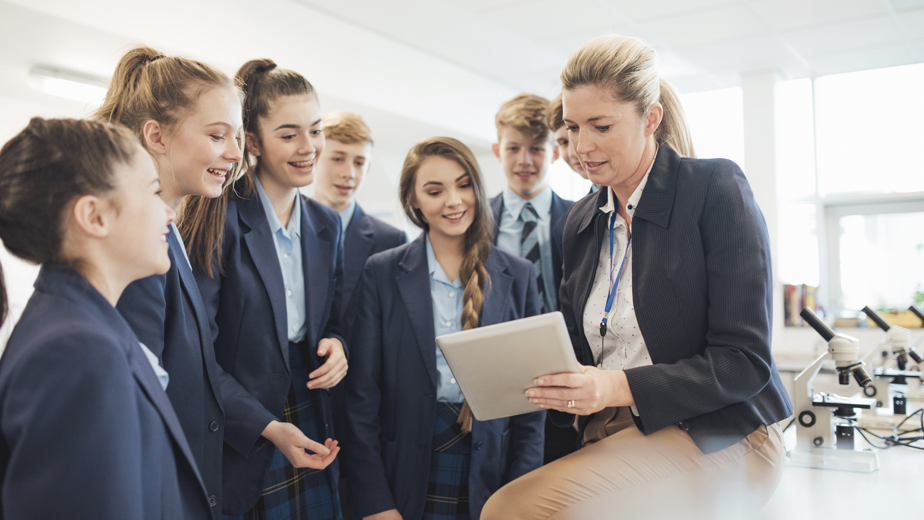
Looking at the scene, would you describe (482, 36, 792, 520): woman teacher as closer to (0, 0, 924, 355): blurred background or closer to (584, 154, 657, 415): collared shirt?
(584, 154, 657, 415): collared shirt

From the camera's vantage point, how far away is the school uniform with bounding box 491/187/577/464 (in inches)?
88.9

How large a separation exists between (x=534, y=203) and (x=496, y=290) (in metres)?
0.70

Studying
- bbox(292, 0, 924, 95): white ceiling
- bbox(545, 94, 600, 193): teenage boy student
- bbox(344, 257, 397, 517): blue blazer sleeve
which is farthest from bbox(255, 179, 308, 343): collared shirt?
bbox(292, 0, 924, 95): white ceiling

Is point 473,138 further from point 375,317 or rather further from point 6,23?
point 375,317

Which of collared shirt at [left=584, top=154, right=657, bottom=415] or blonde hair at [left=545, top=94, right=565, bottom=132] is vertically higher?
blonde hair at [left=545, top=94, right=565, bottom=132]

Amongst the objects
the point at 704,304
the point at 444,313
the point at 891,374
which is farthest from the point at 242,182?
the point at 891,374

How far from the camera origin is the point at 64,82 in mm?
4211

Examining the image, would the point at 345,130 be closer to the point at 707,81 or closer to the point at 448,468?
the point at 448,468

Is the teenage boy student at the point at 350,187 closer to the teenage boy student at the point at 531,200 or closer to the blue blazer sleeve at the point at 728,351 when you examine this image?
the teenage boy student at the point at 531,200

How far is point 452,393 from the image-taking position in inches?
74.7

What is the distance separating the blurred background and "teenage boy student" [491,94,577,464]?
6.16 ft

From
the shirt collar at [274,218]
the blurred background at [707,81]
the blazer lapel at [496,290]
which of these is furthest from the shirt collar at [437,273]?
the blurred background at [707,81]

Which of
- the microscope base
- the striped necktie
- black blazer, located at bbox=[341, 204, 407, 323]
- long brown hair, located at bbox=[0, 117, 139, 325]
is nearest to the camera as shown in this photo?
long brown hair, located at bbox=[0, 117, 139, 325]

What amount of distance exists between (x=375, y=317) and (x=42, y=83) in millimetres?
3550
